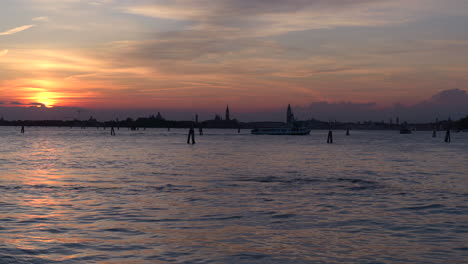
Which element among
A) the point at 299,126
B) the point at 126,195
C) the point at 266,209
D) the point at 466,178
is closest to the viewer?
the point at 266,209

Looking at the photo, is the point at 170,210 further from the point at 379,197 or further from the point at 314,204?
the point at 379,197

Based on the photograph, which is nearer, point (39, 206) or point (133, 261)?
point (133, 261)

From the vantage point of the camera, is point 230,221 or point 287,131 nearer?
point 230,221

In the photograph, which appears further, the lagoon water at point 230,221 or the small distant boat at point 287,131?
the small distant boat at point 287,131

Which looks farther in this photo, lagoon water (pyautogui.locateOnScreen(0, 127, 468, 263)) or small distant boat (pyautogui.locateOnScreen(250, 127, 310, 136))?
small distant boat (pyautogui.locateOnScreen(250, 127, 310, 136))

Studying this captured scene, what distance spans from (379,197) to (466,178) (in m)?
12.1

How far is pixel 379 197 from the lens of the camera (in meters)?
21.0

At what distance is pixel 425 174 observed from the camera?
33.0 metres

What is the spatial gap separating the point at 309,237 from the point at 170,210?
18.9 ft

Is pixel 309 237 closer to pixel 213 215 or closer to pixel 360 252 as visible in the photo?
pixel 360 252

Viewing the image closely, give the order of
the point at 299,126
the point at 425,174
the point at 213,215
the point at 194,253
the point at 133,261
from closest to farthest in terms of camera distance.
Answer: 1. the point at 133,261
2. the point at 194,253
3. the point at 213,215
4. the point at 425,174
5. the point at 299,126

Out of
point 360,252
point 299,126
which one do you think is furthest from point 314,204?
point 299,126

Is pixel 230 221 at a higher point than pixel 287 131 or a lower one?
lower

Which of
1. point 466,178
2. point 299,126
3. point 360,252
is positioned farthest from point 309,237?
point 299,126
